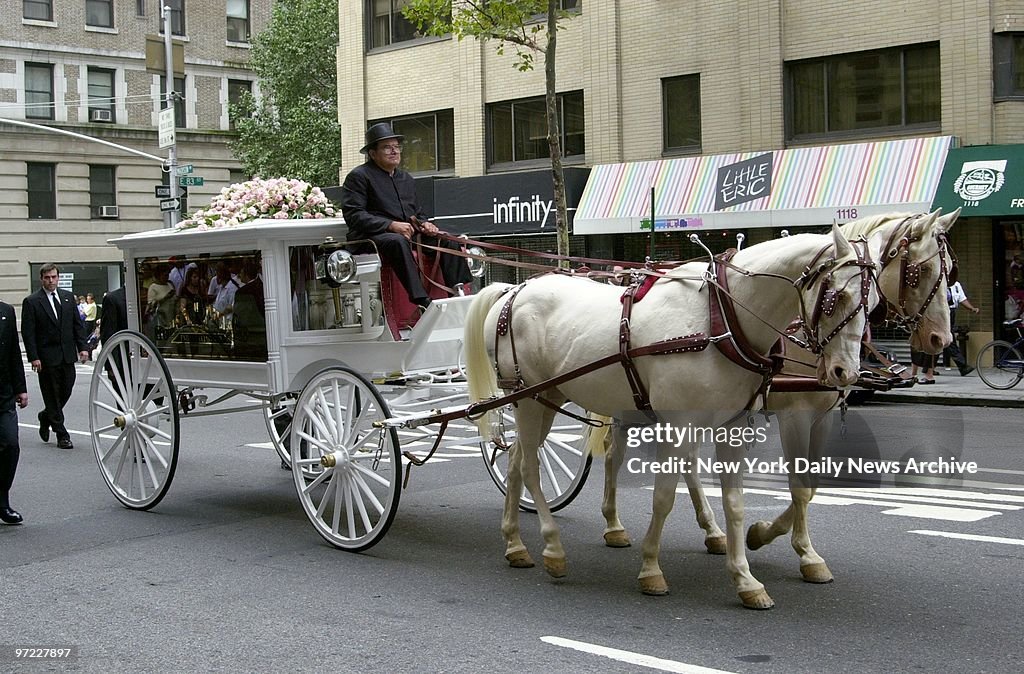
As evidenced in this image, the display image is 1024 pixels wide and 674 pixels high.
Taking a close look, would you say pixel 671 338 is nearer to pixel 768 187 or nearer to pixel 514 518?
pixel 514 518

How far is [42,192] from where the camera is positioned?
1586 inches

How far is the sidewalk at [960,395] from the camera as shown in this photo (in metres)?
16.7

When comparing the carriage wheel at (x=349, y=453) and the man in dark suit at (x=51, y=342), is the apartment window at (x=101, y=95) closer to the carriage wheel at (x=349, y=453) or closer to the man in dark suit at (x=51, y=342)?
the man in dark suit at (x=51, y=342)

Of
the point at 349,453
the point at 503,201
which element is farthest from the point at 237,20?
the point at 349,453

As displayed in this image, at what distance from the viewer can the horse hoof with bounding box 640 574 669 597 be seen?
250 inches

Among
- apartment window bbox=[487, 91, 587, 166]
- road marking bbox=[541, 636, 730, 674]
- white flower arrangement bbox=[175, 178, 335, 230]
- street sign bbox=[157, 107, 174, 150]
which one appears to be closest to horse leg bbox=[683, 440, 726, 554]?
road marking bbox=[541, 636, 730, 674]

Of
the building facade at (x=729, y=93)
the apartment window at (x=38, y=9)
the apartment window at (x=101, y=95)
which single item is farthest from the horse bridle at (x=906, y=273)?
the apartment window at (x=38, y=9)

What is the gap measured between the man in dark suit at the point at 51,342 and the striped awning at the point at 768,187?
39.3 feet

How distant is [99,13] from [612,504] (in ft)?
130

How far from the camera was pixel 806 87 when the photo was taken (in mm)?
22125

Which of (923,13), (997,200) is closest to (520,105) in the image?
(923,13)

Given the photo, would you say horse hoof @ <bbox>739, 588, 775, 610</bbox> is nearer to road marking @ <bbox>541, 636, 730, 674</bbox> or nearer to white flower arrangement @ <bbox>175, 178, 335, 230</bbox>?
road marking @ <bbox>541, 636, 730, 674</bbox>

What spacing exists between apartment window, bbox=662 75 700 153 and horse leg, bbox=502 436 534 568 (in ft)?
55.7

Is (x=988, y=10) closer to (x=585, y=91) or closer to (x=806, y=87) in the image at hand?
(x=806, y=87)
